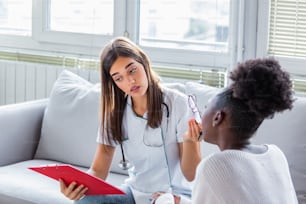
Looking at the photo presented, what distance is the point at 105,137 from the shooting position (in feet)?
5.91

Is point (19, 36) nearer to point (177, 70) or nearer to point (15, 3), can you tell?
point (15, 3)

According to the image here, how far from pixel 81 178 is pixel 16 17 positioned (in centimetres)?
138

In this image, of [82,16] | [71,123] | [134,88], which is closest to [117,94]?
[134,88]

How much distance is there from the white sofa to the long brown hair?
0.13 metres

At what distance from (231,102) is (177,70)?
45.8 inches

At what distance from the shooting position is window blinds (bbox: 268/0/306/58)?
2080 millimetres

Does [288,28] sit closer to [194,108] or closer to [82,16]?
[194,108]

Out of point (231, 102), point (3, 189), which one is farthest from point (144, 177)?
point (231, 102)

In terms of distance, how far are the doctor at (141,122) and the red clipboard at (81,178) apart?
0.31ft

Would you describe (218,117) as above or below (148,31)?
below

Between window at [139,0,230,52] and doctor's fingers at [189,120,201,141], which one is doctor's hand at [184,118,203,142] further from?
window at [139,0,230,52]

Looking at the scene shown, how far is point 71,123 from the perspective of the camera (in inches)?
87.3

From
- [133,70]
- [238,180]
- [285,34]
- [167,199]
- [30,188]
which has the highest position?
[285,34]

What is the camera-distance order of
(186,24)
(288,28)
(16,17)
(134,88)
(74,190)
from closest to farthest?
(74,190)
(134,88)
(288,28)
(186,24)
(16,17)
